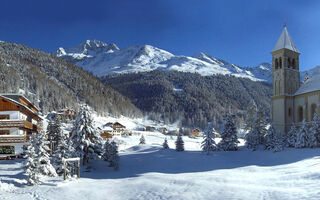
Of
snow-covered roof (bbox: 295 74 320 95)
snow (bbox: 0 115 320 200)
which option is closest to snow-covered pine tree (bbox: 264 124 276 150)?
snow (bbox: 0 115 320 200)

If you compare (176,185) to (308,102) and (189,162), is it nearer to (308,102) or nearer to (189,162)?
(189,162)

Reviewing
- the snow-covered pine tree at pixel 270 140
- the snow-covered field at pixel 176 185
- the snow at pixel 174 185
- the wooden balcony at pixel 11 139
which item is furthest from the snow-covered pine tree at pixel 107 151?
the snow-covered pine tree at pixel 270 140

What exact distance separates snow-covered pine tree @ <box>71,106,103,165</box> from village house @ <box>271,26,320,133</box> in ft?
139

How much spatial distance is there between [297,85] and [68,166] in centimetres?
5421

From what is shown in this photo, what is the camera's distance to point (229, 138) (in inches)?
2036

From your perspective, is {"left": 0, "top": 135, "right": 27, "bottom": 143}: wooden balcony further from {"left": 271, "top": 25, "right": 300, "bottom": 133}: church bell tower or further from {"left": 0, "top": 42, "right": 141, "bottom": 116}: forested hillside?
{"left": 0, "top": 42, "right": 141, "bottom": 116}: forested hillside

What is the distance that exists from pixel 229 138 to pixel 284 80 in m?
21.4

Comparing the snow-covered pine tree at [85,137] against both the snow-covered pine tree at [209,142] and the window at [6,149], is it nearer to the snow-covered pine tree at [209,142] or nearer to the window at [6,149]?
the window at [6,149]

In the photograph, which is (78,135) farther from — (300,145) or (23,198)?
(300,145)

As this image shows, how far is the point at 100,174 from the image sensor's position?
3369cm

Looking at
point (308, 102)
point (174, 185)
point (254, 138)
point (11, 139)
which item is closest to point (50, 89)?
point (11, 139)

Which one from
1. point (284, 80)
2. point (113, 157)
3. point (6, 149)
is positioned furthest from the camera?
point (284, 80)

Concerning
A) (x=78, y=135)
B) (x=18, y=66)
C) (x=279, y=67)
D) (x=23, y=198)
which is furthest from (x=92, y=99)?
(x=23, y=198)

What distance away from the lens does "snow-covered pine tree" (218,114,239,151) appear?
5128 cm
